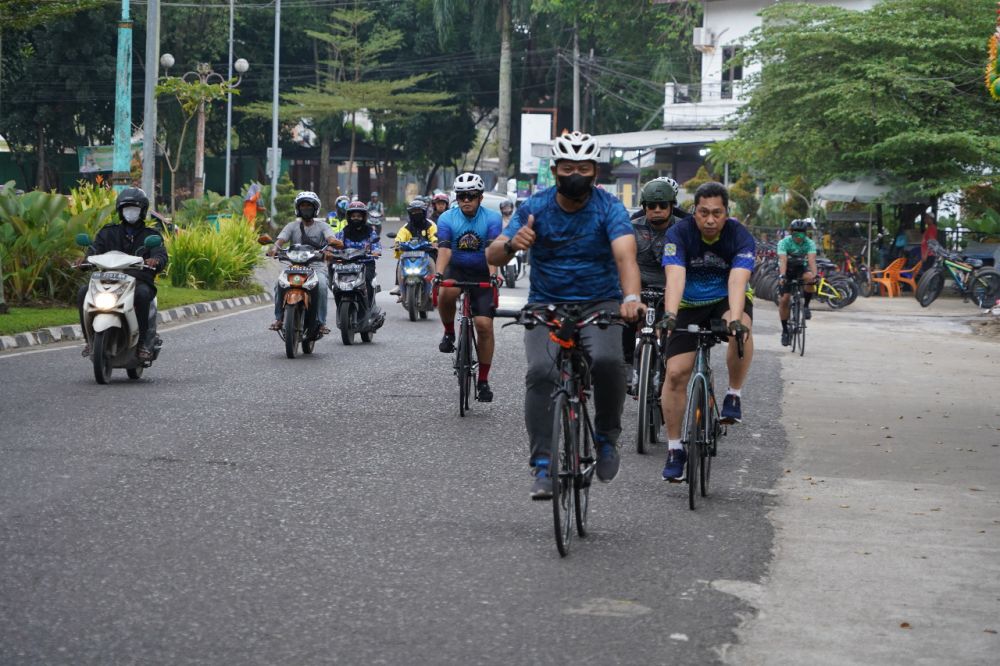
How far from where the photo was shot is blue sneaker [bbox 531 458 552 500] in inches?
259

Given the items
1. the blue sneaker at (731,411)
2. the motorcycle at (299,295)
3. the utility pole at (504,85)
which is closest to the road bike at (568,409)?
the blue sneaker at (731,411)

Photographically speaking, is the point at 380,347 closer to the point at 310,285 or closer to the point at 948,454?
the point at 310,285

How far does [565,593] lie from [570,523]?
3.16 ft

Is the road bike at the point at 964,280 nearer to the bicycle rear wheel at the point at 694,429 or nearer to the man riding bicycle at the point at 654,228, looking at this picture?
the man riding bicycle at the point at 654,228

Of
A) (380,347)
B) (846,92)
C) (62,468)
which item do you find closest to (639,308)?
(62,468)

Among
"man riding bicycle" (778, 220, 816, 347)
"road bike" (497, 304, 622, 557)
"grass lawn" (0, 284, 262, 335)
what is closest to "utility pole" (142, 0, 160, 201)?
"grass lawn" (0, 284, 262, 335)

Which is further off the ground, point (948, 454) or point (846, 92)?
point (846, 92)

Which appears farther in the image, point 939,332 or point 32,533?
point 939,332

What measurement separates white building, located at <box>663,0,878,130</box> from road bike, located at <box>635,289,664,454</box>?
4503 cm

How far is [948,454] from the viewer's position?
10555mm

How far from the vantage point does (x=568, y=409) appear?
6.71 m

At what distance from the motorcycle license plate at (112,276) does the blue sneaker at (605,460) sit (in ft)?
22.4

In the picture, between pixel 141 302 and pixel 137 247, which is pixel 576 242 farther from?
pixel 137 247

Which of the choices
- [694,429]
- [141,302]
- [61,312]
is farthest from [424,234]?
[694,429]
